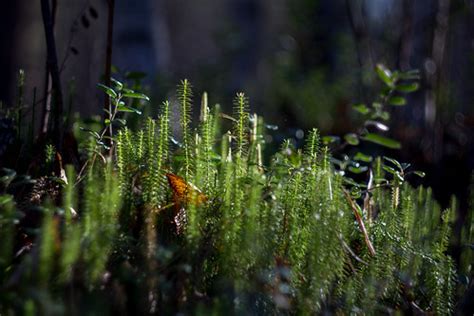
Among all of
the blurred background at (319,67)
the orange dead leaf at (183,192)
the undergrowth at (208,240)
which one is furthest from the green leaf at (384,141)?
the orange dead leaf at (183,192)

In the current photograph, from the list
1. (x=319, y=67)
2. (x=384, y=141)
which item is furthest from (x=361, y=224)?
(x=319, y=67)

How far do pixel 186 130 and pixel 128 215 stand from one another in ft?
1.08

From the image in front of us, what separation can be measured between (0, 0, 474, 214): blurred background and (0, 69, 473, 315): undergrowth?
29.4 inches

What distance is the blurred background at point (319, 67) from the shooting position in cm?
399

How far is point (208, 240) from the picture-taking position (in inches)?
62.9

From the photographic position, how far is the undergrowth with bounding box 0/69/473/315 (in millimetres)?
1412

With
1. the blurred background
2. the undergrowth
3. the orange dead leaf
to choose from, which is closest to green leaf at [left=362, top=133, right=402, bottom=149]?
the undergrowth

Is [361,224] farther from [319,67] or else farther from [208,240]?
[319,67]

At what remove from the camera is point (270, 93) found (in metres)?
7.32

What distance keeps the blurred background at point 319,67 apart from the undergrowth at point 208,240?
0.75m

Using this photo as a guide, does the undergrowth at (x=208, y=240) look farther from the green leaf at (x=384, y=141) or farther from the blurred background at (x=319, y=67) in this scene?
the blurred background at (x=319, y=67)

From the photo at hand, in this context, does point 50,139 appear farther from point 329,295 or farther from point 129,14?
point 129,14

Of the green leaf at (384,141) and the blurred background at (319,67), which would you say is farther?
the blurred background at (319,67)

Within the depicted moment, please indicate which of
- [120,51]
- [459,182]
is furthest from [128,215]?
[120,51]
